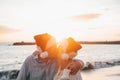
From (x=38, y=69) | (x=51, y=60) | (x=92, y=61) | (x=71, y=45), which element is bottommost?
(x=92, y=61)

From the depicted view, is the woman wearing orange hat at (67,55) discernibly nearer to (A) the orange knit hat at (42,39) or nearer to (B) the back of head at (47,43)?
(B) the back of head at (47,43)

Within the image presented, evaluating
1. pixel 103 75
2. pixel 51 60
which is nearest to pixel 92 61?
pixel 103 75

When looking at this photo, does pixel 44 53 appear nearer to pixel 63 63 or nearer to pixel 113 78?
pixel 63 63

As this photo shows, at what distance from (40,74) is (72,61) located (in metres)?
0.66

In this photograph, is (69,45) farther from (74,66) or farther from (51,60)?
(51,60)

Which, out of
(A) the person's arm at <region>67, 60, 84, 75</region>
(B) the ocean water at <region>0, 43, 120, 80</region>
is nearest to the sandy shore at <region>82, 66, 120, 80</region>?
(B) the ocean water at <region>0, 43, 120, 80</region>

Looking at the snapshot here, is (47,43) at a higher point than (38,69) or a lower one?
higher

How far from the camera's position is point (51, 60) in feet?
15.1

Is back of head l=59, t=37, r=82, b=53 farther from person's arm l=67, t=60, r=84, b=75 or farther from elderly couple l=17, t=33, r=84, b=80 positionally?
person's arm l=67, t=60, r=84, b=75

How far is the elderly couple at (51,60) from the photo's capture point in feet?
13.4

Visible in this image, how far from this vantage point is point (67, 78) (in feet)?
12.7

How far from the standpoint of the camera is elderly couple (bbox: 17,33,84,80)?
13.4 feet

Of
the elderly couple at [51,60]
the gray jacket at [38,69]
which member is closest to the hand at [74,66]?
the elderly couple at [51,60]

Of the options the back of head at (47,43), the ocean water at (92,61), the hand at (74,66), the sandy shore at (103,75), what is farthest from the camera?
the ocean water at (92,61)
